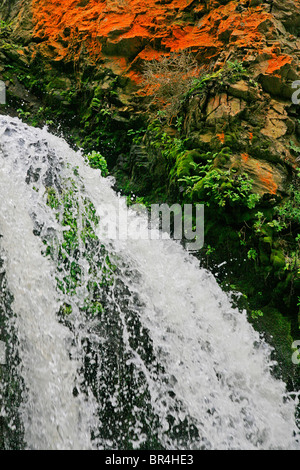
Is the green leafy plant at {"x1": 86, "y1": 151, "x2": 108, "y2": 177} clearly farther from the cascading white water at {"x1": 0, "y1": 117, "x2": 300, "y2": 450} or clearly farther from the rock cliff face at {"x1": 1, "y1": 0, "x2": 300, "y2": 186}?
the cascading white water at {"x1": 0, "y1": 117, "x2": 300, "y2": 450}

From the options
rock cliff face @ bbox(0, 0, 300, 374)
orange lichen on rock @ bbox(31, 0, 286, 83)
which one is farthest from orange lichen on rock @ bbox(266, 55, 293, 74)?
orange lichen on rock @ bbox(31, 0, 286, 83)

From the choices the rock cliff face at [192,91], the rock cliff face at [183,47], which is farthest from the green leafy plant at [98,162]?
the rock cliff face at [183,47]

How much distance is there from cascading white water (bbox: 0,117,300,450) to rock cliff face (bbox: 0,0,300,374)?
0.99 meters

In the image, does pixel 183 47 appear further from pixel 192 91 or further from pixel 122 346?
pixel 122 346

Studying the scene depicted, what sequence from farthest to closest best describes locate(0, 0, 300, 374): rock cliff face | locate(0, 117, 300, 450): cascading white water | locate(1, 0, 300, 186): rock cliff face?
locate(1, 0, 300, 186): rock cliff face < locate(0, 0, 300, 374): rock cliff face < locate(0, 117, 300, 450): cascading white water

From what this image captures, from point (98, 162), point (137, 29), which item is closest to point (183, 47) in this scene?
point (137, 29)

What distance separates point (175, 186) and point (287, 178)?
173 centimetres

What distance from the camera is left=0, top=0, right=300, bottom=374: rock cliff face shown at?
17.3 ft

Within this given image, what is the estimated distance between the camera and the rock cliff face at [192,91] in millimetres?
5262

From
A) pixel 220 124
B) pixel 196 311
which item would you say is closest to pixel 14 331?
pixel 196 311

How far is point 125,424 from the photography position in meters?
3.58

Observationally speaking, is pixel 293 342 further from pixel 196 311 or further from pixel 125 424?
pixel 125 424

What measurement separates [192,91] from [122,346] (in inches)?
178

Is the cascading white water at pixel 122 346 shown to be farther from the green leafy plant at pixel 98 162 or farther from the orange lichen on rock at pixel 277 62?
the orange lichen on rock at pixel 277 62
